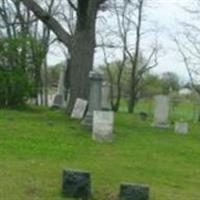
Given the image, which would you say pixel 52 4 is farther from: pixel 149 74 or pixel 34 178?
pixel 34 178

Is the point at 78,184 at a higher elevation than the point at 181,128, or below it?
below

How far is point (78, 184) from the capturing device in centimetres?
793

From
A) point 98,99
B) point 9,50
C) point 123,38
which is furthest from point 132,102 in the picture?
point 98,99

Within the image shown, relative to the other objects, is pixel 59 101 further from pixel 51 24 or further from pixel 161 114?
pixel 161 114

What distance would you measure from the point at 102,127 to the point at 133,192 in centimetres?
694

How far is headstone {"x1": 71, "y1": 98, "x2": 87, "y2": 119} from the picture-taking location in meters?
20.4

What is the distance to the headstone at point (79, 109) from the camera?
802 inches

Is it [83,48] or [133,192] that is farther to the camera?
[83,48]

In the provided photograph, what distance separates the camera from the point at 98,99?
17.3 metres

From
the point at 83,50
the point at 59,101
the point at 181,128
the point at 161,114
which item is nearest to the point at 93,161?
the point at 181,128

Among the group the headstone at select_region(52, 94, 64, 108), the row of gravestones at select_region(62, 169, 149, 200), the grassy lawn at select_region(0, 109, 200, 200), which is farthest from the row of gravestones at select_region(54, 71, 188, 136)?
the headstone at select_region(52, 94, 64, 108)

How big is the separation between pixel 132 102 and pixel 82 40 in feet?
77.6

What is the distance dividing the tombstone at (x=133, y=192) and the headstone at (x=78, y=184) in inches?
20.0

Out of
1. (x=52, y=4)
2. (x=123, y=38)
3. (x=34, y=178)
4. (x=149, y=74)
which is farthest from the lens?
(x=149, y=74)
